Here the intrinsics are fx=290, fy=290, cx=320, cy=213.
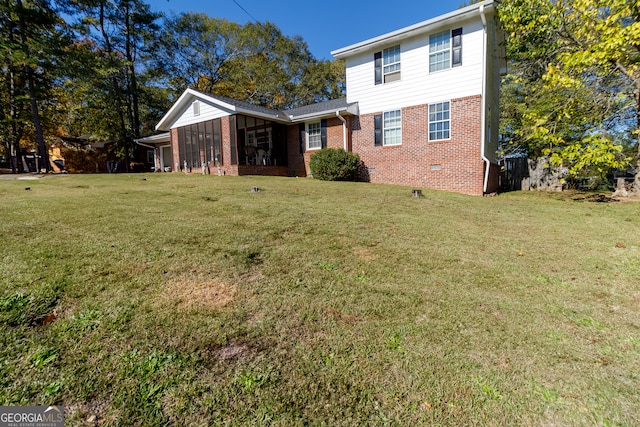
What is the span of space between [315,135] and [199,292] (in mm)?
12977

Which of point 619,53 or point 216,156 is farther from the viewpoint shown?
point 216,156

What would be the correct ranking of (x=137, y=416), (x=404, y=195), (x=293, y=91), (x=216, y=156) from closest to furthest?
(x=137, y=416)
(x=404, y=195)
(x=216, y=156)
(x=293, y=91)

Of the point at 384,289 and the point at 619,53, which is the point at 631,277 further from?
the point at 619,53

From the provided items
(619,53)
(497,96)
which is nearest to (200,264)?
(619,53)

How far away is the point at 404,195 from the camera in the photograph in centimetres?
879

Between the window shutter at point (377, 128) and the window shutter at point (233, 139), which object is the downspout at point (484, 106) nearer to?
the window shutter at point (377, 128)

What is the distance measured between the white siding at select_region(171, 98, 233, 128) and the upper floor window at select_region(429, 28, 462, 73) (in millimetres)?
9081

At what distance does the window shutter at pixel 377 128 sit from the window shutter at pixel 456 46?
3389 mm

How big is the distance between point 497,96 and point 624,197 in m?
6.33

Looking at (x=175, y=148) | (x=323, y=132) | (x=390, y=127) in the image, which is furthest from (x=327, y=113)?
(x=175, y=148)

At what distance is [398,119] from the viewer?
12.4 meters

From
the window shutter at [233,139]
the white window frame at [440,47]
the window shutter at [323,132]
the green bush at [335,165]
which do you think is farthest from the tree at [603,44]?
the window shutter at [233,139]

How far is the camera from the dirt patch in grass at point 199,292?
244 cm

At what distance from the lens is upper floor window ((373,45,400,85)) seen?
40.2ft
